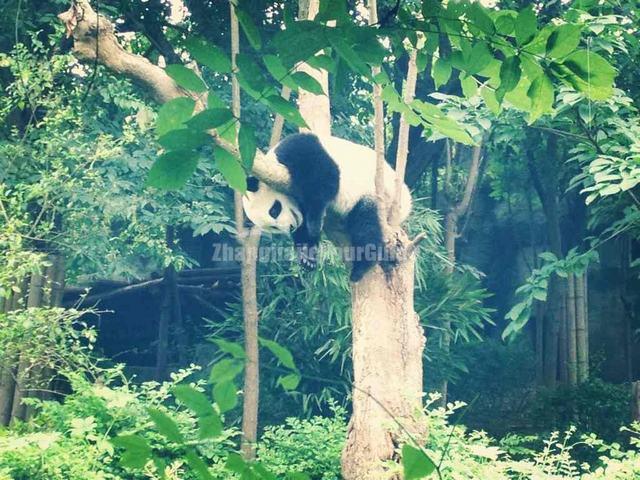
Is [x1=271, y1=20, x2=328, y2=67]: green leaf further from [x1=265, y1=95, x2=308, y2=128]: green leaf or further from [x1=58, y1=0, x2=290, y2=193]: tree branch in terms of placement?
[x1=58, y1=0, x2=290, y2=193]: tree branch

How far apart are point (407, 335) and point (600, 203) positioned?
2780 mm

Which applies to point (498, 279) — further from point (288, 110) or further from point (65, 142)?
point (288, 110)

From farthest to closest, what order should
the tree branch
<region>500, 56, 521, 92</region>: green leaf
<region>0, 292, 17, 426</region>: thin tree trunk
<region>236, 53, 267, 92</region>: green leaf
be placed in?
<region>0, 292, 17, 426</region>: thin tree trunk
the tree branch
<region>500, 56, 521, 92</region>: green leaf
<region>236, 53, 267, 92</region>: green leaf

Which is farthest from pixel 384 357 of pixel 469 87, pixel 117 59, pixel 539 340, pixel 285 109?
pixel 539 340

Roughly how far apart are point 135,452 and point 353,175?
11.5 ft

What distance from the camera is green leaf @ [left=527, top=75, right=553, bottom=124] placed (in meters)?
0.92

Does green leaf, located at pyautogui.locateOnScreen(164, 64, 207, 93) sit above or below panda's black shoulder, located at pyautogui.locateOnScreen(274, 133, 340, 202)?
below

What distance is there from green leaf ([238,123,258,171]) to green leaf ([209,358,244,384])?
0.22 m

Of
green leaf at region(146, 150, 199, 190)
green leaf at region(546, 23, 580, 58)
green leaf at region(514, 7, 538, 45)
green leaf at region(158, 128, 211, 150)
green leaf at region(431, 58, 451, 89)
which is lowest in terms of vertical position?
green leaf at region(146, 150, 199, 190)

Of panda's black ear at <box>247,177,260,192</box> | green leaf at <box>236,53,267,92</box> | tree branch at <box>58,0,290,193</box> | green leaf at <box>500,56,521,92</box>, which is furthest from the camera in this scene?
panda's black ear at <box>247,177,260,192</box>

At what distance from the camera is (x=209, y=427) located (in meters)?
0.74

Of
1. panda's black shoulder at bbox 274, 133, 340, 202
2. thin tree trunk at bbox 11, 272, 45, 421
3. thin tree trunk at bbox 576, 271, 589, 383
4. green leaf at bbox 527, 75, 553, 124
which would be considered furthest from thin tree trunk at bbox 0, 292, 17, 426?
thin tree trunk at bbox 576, 271, 589, 383

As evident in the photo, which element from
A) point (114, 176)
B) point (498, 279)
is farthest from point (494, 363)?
point (114, 176)

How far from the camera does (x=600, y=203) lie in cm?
569
